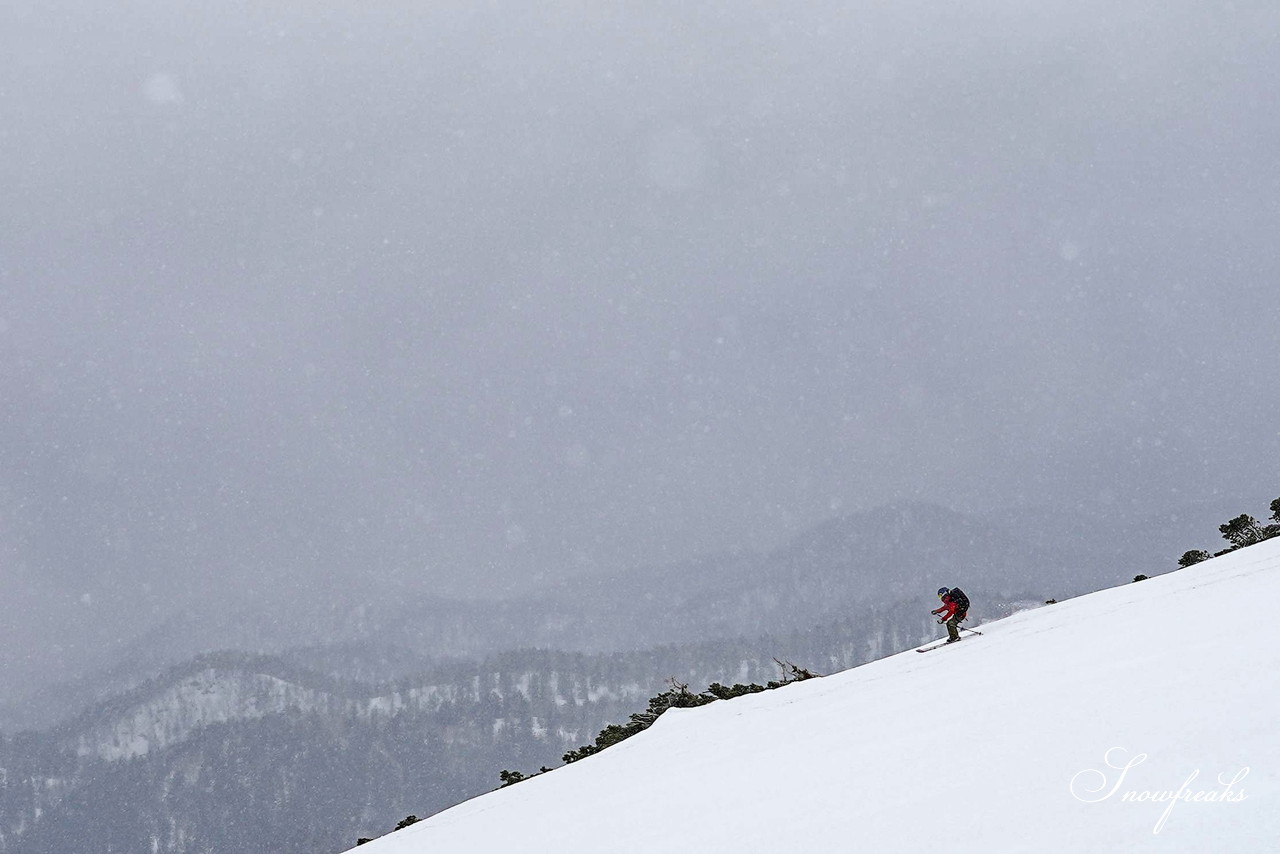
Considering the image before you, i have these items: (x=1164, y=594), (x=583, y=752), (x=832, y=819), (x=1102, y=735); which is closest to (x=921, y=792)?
(x=832, y=819)

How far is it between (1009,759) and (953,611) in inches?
468

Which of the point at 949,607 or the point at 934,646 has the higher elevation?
the point at 949,607

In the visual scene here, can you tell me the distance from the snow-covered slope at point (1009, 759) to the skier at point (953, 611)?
1.65m

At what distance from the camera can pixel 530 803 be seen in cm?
1656

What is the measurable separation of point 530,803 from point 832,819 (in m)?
9.81

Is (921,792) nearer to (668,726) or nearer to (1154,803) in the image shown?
(1154,803)

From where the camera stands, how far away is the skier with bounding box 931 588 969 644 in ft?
62.8

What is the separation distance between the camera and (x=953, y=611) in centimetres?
1927
